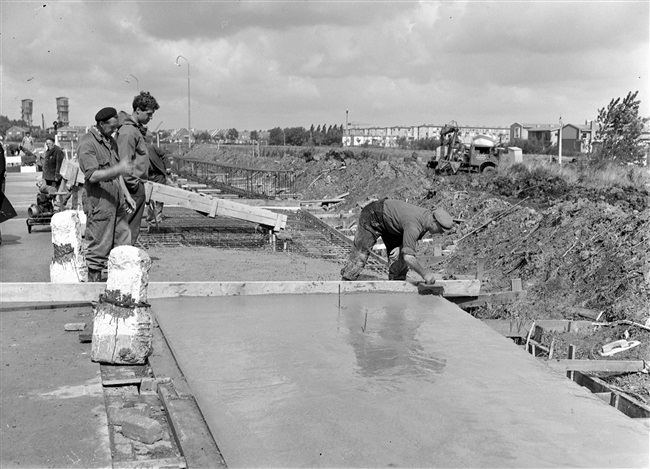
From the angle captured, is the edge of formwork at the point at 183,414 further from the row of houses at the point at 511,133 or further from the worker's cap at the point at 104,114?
the row of houses at the point at 511,133

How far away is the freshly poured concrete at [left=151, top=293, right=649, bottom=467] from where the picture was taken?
3105 mm

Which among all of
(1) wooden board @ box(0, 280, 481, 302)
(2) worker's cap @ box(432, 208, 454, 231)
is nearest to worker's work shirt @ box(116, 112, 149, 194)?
(1) wooden board @ box(0, 280, 481, 302)

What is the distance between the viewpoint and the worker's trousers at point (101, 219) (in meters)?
5.78

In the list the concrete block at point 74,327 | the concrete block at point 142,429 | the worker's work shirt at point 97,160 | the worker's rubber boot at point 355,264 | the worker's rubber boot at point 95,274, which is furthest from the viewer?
the worker's rubber boot at point 355,264

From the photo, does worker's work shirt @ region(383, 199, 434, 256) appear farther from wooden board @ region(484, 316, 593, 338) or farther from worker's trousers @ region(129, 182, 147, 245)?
worker's trousers @ region(129, 182, 147, 245)

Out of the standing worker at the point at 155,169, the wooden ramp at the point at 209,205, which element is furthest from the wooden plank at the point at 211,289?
the wooden ramp at the point at 209,205

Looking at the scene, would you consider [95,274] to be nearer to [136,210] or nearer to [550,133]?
[136,210]

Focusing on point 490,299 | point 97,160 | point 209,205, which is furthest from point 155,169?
point 490,299

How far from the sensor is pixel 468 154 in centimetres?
2548

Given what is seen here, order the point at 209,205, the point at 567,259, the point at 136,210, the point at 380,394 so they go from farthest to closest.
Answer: the point at 209,205, the point at 567,259, the point at 136,210, the point at 380,394

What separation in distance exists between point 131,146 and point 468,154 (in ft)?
67.2

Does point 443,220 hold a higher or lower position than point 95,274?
higher

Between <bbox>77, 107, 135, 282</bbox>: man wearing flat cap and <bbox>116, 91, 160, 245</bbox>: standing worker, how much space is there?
0.33 meters

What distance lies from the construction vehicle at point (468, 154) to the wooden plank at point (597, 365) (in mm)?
19812
